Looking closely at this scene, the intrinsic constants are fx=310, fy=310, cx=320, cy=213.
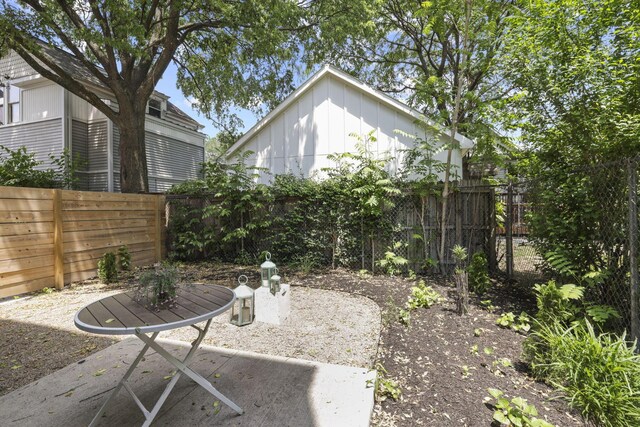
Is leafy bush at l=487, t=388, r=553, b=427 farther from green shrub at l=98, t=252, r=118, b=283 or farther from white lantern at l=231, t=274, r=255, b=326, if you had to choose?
green shrub at l=98, t=252, r=118, b=283

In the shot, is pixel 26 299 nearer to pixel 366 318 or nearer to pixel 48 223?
pixel 48 223

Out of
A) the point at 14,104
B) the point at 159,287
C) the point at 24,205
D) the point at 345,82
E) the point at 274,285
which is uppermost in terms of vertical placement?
the point at 14,104

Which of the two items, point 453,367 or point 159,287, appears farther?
point 453,367

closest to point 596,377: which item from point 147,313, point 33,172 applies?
point 147,313

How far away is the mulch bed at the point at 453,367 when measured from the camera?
225cm

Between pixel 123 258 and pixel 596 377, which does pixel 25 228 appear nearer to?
pixel 123 258

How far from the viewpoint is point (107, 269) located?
6105 mm

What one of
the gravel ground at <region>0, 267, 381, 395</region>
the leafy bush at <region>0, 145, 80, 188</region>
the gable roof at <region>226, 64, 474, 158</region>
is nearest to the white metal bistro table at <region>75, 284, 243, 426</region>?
the gravel ground at <region>0, 267, 381, 395</region>

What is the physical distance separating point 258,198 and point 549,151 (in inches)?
226

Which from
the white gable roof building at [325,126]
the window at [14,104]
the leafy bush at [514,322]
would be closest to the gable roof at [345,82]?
the white gable roof building at [325,126]

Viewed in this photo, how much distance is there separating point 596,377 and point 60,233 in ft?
25.3

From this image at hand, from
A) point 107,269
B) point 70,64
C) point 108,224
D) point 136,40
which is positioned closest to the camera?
point 107,269

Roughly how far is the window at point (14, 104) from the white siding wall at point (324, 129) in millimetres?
9480

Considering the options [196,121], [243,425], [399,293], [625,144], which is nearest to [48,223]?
[243,425]
